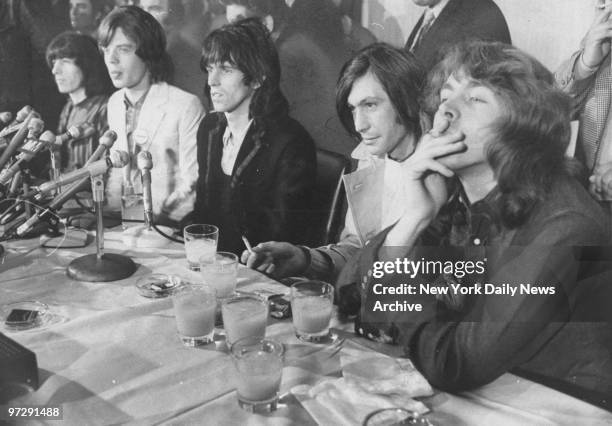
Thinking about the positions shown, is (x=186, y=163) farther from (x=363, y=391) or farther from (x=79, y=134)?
(x=363, y=391)

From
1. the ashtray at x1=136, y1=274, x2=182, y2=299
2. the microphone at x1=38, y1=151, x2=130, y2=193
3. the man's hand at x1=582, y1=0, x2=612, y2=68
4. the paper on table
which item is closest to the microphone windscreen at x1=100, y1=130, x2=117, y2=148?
the microphone at x1=38, y1=151, x2=130, y2=193

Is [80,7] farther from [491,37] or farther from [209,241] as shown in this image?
[491,37]

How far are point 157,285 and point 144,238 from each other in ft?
0.99

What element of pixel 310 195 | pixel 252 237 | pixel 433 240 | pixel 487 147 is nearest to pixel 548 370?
pixel 433 240

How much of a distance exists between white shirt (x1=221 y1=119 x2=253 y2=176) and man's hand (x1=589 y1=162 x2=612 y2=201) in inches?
35.8

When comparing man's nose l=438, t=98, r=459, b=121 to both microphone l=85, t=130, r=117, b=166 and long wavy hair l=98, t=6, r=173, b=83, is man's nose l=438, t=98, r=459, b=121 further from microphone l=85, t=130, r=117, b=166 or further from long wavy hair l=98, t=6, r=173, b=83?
microphone l=85, t=130, r=117, b=166

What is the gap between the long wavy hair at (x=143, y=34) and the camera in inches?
73.5

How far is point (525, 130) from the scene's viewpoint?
1411 mm

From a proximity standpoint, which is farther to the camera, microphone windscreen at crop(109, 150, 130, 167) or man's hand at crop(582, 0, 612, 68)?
microphone windscreen at crop(109, 150, 130, 167)

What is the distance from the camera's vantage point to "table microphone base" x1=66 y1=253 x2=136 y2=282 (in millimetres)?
1756

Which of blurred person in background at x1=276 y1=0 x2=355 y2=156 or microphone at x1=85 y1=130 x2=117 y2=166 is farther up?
blurred person in background at x1=276 y1=0 x2=355 y2=156

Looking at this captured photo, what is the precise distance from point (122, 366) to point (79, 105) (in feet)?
3.20

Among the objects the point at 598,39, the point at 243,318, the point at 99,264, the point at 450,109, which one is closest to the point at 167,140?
the point at 99,264

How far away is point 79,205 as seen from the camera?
2123 mm
